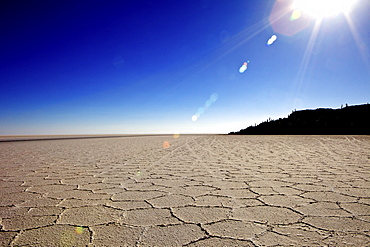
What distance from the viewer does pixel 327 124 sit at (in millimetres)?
19406

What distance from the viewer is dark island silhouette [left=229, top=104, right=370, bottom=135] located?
1814 centimetres

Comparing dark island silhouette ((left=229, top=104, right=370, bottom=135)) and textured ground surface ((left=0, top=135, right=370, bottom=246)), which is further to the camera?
dark island silhouette ((left=229, top=104, right=370, bottom=135))

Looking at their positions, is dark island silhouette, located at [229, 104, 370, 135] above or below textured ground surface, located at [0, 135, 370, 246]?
above

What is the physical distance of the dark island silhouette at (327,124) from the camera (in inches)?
714

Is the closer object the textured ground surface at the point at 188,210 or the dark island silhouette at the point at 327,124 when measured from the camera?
the textured ground surface at the point at 188,210

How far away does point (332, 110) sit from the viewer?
23.2 m

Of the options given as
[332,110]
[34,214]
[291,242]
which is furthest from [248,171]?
[332,110]

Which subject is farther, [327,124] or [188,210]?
[327,124]

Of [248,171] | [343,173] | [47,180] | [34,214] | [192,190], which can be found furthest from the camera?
[248,171]

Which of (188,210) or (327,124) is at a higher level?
(327,124)

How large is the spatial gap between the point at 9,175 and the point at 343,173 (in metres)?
4.26

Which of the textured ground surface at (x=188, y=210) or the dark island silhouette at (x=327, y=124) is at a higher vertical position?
the dark island silhouette at (x=327, y=124)

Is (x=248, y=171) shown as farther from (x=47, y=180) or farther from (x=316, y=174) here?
(x=47, y=180)

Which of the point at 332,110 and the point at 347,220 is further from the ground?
the point at 332,110
